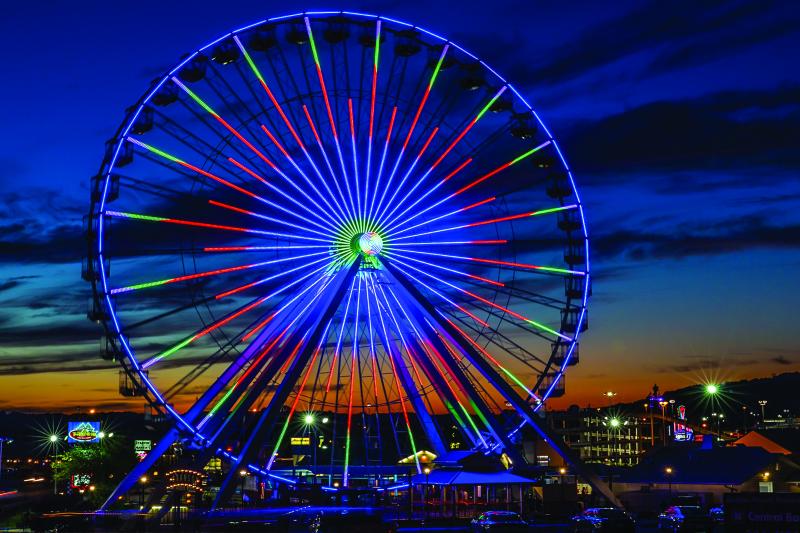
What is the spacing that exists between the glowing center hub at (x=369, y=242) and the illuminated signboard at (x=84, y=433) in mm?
46043

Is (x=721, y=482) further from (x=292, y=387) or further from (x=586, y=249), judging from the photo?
(x=292, y=387)

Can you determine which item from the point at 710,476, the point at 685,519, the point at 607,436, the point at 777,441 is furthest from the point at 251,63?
the point at 607,436

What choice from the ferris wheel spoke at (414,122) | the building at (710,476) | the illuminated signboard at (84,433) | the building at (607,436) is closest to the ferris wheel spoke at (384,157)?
the ferris wheel spoke at (414,122)

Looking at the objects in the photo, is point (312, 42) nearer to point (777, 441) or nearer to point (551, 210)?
point (551, 210)

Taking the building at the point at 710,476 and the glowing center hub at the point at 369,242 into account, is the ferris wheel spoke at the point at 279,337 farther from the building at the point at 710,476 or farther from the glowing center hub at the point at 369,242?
the building at the point at 710,476

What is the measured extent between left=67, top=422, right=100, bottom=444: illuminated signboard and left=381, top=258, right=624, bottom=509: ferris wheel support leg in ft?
145

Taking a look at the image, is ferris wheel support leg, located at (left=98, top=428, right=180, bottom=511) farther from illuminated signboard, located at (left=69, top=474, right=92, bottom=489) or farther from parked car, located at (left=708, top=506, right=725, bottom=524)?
illuminated signboard, located at (left=69, top=474, right=92, bottom=489)

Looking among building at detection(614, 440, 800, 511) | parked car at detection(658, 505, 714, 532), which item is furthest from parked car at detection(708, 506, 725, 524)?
building at detection(614, 440, 800, 511)

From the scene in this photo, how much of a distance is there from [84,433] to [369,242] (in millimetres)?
48778

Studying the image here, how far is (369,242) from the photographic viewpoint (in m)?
44.2

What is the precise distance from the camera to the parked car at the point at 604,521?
1480 inches

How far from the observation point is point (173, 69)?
4341cm

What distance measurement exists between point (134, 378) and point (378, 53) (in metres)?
16.7

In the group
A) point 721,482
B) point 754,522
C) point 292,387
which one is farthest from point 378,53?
point 721,482
